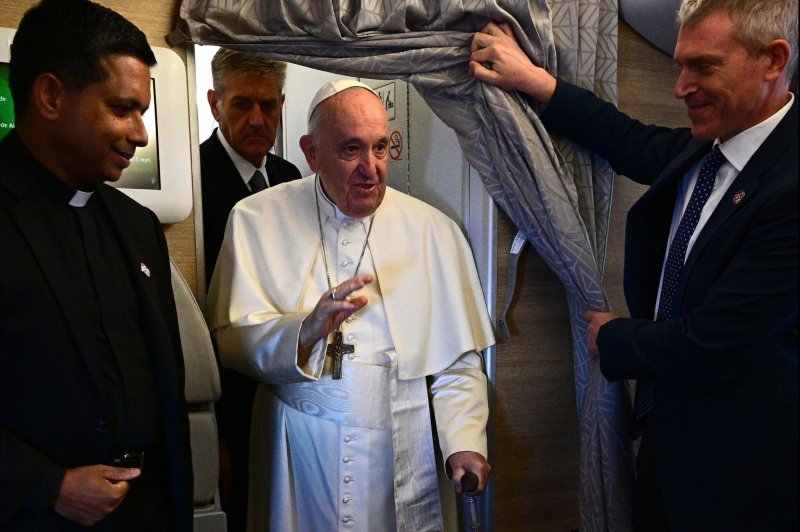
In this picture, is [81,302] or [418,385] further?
[418,385]

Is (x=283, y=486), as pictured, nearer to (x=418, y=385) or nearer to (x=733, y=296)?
(x=418, y=385)

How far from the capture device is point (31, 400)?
138cm

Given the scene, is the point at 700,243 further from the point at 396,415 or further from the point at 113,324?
the point at 113,324

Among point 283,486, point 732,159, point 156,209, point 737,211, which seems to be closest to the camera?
point 737,211

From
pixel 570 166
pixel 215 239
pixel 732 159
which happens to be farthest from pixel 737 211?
pixel 215 239

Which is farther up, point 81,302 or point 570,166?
point 570,166

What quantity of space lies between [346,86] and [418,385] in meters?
0.99

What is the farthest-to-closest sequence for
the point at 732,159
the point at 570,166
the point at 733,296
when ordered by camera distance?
1. the point at 570,166
2. the point at 732,159
3. the point at 733,296

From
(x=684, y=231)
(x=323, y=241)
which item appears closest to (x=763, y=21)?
(x=684, y=231)

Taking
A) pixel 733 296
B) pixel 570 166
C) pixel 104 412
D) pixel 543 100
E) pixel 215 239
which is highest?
pixel 543 100

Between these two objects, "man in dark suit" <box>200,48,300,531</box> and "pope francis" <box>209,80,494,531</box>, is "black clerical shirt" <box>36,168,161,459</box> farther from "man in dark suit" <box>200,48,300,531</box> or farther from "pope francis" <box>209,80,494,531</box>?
"man in dark suit" <box>200,48,300,531</box>

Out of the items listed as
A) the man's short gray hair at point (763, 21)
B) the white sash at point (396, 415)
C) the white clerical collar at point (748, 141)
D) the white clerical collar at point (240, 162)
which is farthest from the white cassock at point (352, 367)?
the man's short gray hair at point (763, 21)

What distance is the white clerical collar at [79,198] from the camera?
153cm

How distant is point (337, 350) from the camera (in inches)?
A: 83.3
